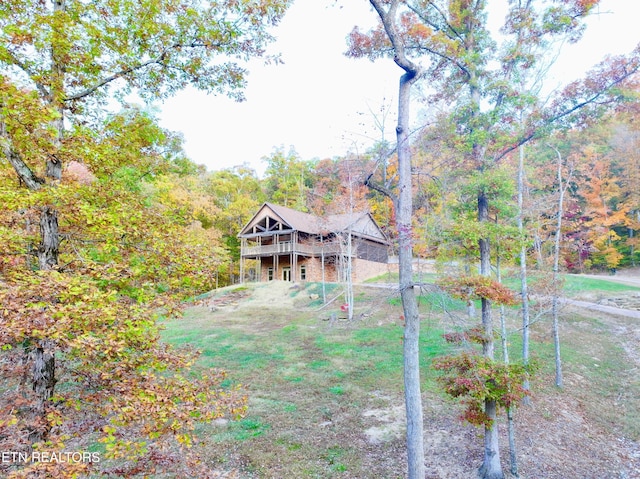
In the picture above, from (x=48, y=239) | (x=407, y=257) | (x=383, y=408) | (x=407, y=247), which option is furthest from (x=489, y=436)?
(x=48, y=239)

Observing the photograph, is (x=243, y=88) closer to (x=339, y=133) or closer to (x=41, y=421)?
(x=339, y=133)

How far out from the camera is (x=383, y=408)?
725 cm

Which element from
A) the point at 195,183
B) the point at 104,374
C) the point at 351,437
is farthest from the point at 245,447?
the point at 195,183

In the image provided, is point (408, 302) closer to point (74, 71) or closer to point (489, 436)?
point (489, 436)

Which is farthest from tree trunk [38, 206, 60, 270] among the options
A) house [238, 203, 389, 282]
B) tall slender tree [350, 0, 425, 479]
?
house [238, 203, 389, 282]

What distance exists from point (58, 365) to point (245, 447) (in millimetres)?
3706

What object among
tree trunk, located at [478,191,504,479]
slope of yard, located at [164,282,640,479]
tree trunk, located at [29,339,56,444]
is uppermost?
tree trunk, located at [29,339,56,444]

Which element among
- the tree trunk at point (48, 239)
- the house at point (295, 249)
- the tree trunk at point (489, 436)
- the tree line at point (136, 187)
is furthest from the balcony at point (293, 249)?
the tree trunk at point (48, 239)

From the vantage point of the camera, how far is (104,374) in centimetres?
285

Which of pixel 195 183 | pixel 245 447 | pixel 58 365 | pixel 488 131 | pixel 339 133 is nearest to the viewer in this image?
pixel 58 365

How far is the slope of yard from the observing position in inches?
217

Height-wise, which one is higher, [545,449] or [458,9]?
[458,9]

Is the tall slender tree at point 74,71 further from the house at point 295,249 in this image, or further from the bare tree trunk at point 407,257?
the house at point 295,249

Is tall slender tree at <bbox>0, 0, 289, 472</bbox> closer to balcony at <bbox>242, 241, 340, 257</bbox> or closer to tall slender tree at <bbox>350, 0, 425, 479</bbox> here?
tall slender tree at <bbox>350, 0, 425, 479</bbox>
